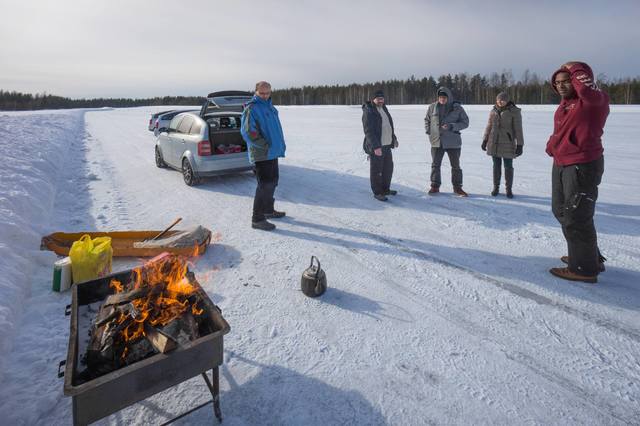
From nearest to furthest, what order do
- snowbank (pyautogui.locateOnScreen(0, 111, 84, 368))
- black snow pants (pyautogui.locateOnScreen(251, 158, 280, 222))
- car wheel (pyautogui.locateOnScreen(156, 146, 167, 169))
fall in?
snowbank (pyautogui.locateOnScreen(0, 111, 84, 368)) < black snow pants (pyautogui.locateOnScreen(251, 158, 280, 222)) < car wheel (pyautogui.locateOnScreen(156, 146, 167, 169))

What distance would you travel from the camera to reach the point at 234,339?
3.16 meters

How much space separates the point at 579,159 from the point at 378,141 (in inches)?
133

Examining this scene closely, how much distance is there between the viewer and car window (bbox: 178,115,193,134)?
8688 mm

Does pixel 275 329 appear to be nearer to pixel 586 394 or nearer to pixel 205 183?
pixel 586 394

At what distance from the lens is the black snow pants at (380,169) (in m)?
6.85

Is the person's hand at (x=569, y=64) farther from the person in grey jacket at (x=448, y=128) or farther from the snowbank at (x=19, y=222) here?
the snowbank at (x=19, y=222)

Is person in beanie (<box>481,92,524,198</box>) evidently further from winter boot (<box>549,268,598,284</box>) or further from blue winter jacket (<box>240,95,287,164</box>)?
blue winter jacket (<box>240,95,287,164</box>)

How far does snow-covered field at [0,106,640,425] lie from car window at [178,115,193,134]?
2187mm

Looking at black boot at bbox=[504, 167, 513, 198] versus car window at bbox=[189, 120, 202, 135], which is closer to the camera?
black boot at bbox=[504, 167, 513, 198]

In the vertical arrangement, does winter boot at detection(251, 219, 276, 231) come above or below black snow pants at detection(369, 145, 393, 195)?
below

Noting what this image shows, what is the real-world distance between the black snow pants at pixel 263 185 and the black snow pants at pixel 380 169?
6.71 feet

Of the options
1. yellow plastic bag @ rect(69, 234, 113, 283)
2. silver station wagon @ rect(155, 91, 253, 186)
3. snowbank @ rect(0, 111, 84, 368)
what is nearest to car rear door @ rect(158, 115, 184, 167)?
silver station wagon @ rect(155, 91, 253, 186)

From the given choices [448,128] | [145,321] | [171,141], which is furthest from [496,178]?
[171,141]

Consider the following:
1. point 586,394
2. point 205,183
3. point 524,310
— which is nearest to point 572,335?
point 524,310
